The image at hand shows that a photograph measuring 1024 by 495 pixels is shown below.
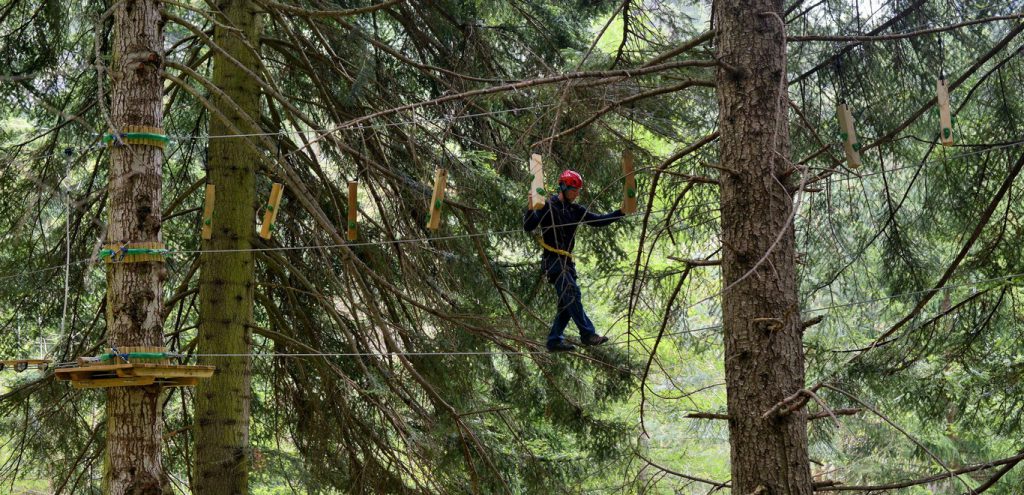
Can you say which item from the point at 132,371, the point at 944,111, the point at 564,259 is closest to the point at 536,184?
the point at 564,259

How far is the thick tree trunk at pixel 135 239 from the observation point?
205 inches

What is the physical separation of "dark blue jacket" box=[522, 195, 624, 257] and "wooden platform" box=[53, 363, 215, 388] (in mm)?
1872

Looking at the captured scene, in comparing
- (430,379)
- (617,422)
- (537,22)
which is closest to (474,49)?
(537,22)

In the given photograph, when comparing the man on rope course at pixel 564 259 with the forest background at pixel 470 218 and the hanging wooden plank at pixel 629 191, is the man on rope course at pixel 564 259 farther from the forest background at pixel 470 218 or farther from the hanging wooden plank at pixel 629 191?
the forest background at pixel 470 218

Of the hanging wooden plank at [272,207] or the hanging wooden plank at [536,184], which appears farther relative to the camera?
the hanging wooden plank at [272,207]

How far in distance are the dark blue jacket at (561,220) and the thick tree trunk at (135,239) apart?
2046mm

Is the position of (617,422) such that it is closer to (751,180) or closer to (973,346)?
(973,346)

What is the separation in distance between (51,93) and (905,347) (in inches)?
279

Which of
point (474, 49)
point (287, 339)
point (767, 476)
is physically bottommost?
point (767, 476)

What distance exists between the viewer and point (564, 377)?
7.94 m

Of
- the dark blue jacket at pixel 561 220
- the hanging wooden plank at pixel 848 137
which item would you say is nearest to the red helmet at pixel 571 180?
the dark blue jacket at pixel 561 220

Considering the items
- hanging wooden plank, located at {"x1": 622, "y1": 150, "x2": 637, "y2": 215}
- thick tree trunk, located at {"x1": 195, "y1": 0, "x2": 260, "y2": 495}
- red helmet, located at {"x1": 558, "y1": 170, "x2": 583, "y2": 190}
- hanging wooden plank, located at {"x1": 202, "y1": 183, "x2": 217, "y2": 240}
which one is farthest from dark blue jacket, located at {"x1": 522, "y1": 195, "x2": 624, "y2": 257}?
thick tree trunk, located at {"x1": 195, "y1": 0, "x2": 260, "y2": 495}

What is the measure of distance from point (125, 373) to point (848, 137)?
11.5 ft

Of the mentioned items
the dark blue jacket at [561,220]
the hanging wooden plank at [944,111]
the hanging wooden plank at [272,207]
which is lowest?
the hanging wooden plank at [944,111]
